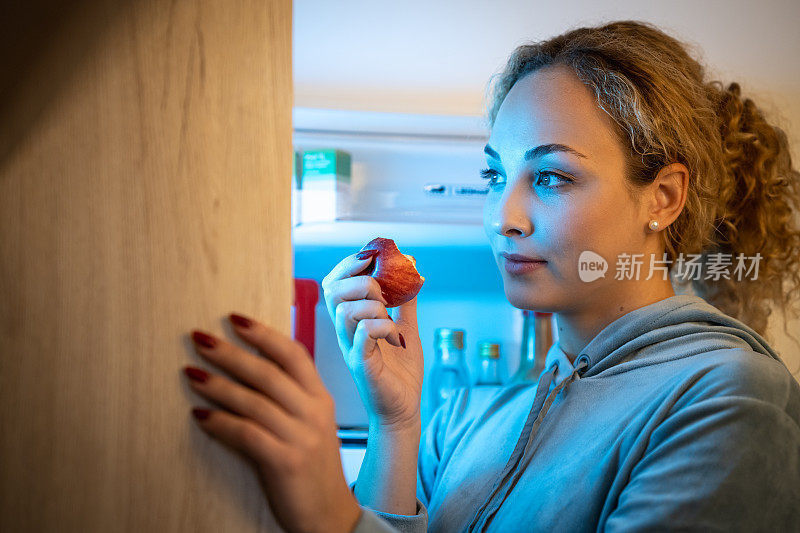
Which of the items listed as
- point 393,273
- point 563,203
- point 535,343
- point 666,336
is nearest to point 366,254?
point 393,273

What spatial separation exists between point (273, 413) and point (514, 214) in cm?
51

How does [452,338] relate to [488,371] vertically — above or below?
above

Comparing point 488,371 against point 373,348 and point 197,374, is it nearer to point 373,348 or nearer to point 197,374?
point 373,348

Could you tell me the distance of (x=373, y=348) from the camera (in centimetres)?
87

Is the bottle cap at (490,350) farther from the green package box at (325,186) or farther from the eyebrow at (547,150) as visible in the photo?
the eyebrow at (547,150)

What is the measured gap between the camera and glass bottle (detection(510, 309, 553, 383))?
1.64 meters

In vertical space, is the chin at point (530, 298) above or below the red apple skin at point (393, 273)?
below

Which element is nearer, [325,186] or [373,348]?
[373,348]

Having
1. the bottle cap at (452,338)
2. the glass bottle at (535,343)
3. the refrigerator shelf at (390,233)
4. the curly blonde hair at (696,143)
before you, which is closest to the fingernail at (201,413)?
the curly blonde hair at (696,143)

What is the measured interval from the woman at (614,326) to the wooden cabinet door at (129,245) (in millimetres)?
358

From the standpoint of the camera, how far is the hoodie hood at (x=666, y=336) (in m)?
0.84

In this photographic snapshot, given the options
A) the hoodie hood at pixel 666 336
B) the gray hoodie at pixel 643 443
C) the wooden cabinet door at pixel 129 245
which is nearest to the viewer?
the wooden cabinet door at pixel 129 245

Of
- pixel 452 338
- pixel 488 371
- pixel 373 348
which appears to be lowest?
pixel 488 371

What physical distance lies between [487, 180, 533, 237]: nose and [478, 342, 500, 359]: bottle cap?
742mm
